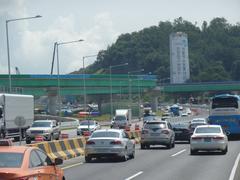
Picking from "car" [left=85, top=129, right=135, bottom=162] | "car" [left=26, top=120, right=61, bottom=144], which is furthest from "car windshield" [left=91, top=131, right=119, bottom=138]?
"car" [left=26, top=120, right=61, bottom=144]

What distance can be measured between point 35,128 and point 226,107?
1393 centimetres

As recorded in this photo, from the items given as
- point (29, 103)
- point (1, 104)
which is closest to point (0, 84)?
point (29, 103)

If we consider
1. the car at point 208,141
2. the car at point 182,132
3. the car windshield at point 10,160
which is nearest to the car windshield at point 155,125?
the car at point 208,141

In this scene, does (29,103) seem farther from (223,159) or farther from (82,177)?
(82,177)

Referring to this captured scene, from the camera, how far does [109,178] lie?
66.0ft

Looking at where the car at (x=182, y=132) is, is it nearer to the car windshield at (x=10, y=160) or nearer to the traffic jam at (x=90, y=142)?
the traffic jam at (x=90, y=142)

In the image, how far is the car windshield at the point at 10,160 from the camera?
1182 cm

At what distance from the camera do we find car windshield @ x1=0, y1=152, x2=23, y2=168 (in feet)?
38.8

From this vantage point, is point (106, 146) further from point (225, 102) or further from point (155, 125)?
point (225, 102)

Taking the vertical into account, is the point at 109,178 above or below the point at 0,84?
below

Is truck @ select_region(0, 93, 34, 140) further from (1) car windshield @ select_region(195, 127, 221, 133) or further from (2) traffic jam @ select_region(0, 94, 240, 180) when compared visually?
(1) car windshield @ select_region(195, 127, 221, 133)

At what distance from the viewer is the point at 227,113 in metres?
48.3

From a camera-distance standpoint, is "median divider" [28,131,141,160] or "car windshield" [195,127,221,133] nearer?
"median divider" [28,131,141,160]

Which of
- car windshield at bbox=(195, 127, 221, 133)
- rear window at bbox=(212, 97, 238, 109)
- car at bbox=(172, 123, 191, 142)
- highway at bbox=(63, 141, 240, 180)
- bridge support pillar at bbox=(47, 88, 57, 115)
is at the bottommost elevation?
highway at bbox=(63, 141, 240, 180)
